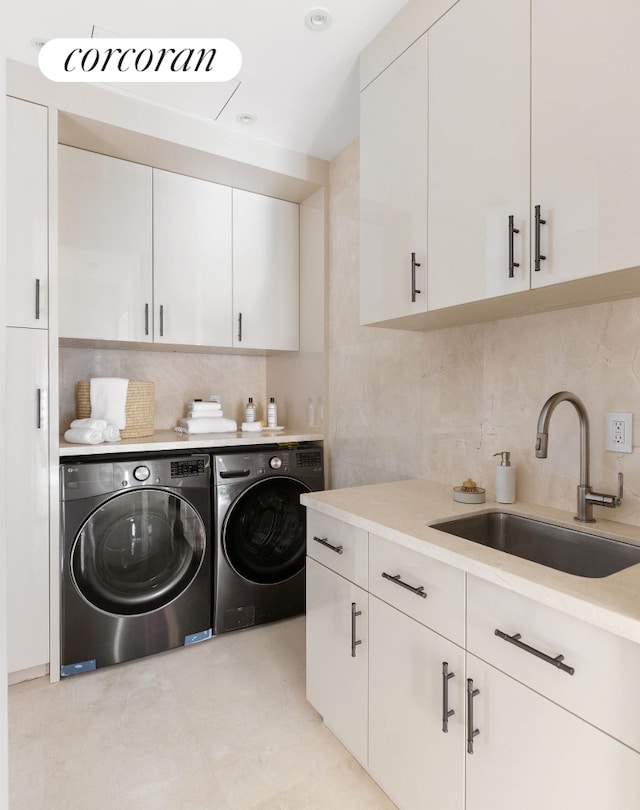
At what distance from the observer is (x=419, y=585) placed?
1.27m

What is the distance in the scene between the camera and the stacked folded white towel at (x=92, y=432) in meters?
2.18

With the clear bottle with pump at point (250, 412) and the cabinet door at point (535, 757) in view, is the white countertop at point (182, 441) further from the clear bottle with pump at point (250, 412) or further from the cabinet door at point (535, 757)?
the cabinet door at point (535, 757)

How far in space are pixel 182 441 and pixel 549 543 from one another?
1.68 metres

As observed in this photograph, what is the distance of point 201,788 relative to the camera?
1.50 metres

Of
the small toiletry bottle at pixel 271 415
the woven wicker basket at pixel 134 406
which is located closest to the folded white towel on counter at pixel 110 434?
the woven wicker basket at pixel 134 406

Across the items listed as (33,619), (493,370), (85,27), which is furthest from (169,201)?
(33,619)

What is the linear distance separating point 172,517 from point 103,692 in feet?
2.47

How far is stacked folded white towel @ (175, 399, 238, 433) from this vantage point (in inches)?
105

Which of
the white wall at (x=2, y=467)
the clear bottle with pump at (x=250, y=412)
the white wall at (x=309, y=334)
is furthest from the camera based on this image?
the clear bottle with pump at (x=250, y=412)

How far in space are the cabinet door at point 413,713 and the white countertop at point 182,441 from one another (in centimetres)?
124

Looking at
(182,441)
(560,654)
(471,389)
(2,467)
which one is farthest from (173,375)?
(2,467)

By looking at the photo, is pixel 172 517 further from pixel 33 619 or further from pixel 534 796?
pixel 534 796

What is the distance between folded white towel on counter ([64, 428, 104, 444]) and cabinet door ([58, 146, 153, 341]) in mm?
485

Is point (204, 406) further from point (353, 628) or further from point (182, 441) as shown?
point (353, 628)
